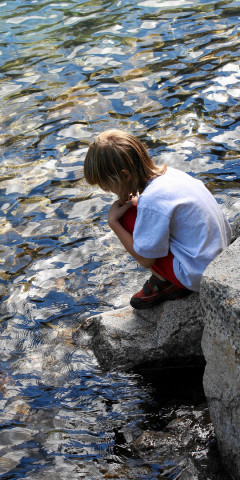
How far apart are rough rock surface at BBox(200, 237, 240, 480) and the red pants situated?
2.16 ft

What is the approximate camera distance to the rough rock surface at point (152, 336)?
11.2 feet

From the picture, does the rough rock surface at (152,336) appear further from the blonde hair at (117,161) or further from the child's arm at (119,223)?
the blonde hair at (117,161)

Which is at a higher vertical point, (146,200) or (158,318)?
(146,200)

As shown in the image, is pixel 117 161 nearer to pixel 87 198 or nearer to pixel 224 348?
pixel 224 348

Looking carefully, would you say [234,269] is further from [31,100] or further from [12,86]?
[12,86]

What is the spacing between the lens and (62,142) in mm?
6289

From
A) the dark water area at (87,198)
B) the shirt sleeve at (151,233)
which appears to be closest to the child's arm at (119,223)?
the shirt sleeve at (151,233)

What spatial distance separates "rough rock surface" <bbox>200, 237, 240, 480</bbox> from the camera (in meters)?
2.40

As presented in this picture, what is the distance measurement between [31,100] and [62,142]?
127cm

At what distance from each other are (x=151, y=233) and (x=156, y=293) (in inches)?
20.8

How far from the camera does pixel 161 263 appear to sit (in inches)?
132

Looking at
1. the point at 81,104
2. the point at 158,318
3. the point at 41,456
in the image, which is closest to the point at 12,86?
the point at 81,104

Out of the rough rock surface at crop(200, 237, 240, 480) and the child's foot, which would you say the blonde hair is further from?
the rough rock surface at crop(200, 237, 240, 480)

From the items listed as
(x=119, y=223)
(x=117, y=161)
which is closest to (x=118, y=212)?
(x=119, y=223)
